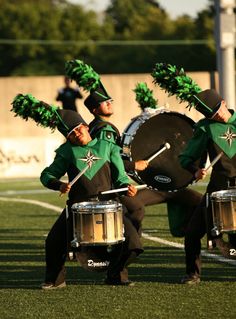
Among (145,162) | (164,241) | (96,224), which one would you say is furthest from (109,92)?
(96,224)

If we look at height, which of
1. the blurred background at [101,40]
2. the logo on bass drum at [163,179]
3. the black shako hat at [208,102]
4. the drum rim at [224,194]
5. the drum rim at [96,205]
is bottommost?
the drum rim at [96,205]

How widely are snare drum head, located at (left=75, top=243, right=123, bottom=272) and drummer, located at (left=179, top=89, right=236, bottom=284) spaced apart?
2.00 feet

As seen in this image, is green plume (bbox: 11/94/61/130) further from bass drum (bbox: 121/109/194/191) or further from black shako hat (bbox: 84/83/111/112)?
bass drum (bbox: 121/109/194/191)

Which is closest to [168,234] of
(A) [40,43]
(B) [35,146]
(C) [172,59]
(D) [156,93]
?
(B) [35,146]

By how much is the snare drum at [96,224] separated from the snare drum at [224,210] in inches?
29.8

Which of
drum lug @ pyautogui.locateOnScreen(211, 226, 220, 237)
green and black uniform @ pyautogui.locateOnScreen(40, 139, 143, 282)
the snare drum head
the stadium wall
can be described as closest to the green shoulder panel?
green and black uniform @ pyautogui.locateOnScreen(40, 139, 143, 282)

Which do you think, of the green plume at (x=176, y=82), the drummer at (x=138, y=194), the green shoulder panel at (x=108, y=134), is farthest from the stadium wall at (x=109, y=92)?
the green shoulder panel at (x=108, y=134)

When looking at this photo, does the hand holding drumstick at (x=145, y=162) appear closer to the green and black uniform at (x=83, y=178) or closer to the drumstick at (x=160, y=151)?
the drumstick at (x=160, y=151)

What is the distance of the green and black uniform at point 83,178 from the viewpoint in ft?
31.2

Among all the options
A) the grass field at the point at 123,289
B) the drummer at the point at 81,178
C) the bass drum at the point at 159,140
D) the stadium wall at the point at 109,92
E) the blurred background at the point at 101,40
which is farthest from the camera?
the blurred background at the point at 101,40

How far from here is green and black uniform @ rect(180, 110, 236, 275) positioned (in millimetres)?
9656

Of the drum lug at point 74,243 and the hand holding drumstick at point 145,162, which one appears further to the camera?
the hand holding drumstick at point 145,162

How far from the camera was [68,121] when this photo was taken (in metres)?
9.60

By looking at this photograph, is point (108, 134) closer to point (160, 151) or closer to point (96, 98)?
point (96, 98)
